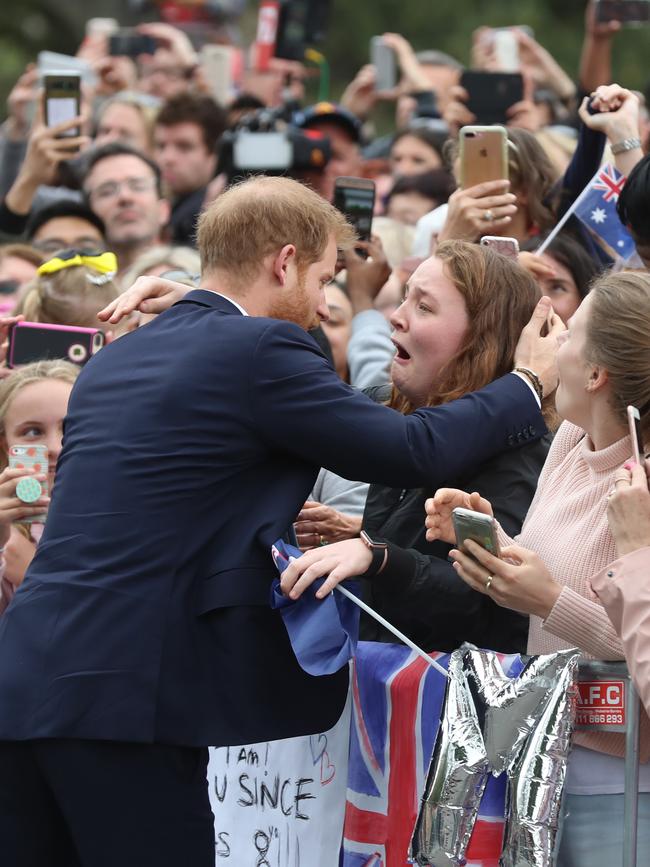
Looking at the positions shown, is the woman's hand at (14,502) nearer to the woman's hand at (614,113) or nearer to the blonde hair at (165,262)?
the blonde hair at (165,262)

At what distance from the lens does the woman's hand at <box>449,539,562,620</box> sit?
3.02 meters

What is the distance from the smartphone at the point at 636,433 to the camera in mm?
2928

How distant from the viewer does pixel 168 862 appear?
2955 millimetres

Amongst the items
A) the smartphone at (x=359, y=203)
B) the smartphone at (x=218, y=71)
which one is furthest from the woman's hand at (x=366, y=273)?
the smartphone at (x=218, y=71)

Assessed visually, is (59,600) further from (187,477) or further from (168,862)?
(168,862)

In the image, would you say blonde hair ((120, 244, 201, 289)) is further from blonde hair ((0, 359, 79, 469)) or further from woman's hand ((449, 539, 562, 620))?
woman's hand ((449, 539, 562, 620))

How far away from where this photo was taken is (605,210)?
14.9 feet

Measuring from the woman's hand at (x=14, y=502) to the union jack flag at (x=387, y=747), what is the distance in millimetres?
991

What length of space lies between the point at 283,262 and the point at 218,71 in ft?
25.7

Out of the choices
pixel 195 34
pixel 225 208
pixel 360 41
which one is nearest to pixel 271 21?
pixel 195 34

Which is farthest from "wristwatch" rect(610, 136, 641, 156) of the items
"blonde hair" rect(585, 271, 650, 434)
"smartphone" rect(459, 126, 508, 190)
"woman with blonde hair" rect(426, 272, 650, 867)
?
"blonde hair" rect(585, 271, 650, 434)

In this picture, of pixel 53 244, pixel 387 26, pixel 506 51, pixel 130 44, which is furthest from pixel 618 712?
pixel 387 26

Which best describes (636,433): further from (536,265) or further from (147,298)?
(536,265)

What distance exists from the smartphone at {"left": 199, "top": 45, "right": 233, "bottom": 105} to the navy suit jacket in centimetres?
773
